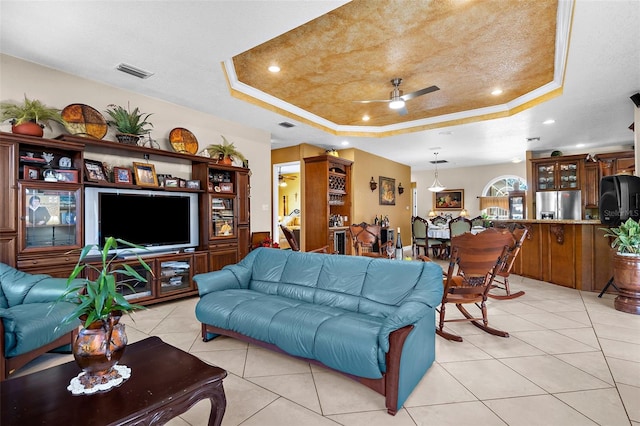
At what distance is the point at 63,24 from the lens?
106 inches

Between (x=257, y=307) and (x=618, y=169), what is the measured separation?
29.4 ft

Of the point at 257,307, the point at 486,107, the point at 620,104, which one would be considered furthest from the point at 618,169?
the point at 257,307

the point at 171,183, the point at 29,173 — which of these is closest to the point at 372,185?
the point at 171,183

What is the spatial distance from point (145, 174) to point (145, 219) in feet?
1.91

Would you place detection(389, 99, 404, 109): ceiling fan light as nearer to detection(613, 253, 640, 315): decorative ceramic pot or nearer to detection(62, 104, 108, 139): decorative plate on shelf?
detection(613, 253, 640, 315): decorative ceramic pot

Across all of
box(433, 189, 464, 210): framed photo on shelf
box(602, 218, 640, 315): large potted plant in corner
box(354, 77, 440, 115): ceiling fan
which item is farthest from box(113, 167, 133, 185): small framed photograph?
box(433, 189, 464, 210): framed photo on shelf

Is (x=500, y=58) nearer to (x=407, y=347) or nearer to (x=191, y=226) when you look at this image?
(x=407, y=347)

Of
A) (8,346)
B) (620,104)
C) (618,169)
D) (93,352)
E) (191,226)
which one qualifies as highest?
(620,104)

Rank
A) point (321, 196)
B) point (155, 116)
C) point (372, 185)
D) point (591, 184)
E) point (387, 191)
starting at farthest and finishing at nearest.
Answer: point (387, 191) → point (372, 185) → point (591, 184) → point (321, 196) → point (155, 116)

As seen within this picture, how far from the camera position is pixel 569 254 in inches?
192

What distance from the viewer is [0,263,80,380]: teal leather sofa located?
219cm

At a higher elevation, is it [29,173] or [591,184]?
[591,184]

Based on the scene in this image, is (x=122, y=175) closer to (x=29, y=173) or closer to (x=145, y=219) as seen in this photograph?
(x=145, y=219)

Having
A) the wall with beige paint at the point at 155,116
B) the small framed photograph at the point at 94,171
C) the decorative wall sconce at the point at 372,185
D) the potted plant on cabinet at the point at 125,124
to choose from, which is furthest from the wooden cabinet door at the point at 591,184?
the small framed photograph at the point at 94,171
